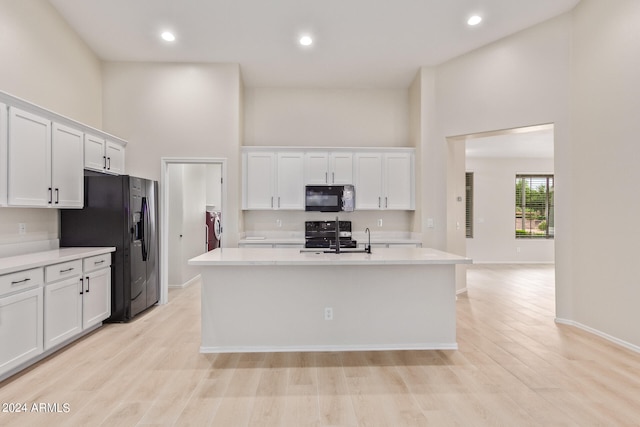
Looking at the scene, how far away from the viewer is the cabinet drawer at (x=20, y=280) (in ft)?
8.48

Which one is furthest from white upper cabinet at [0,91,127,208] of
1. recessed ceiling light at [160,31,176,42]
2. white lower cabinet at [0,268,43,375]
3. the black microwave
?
the black microwave

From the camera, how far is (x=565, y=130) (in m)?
4.08

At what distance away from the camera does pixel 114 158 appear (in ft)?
15.4

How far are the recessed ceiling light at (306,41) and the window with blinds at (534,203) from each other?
715 cm

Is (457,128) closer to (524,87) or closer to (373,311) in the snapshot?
(524,87)

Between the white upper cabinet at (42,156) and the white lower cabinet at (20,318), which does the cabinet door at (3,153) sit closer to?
the white upper cabinet at (42,156)

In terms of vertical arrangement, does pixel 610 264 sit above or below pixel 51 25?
below

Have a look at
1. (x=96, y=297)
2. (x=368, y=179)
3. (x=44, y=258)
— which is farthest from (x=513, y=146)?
(x=44, y=258)

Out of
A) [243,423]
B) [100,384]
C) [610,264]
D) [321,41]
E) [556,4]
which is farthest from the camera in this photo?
[321,41]

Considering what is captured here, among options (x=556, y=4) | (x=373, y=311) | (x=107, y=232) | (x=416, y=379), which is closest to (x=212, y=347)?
(x=373, y=311)

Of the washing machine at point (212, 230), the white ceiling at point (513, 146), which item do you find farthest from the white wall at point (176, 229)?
the white ceiling at point (513, 146)

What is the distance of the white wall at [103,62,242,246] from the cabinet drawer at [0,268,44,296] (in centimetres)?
235

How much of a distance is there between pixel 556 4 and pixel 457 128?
1.71 meters

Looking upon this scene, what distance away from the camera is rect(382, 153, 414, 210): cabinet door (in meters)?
5.48
